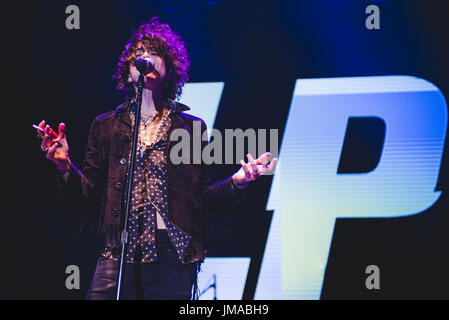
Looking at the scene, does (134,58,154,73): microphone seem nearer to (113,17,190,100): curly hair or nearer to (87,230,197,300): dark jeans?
(113,17,190,100): curly hair

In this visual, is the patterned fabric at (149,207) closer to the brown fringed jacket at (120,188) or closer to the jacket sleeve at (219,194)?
the brown fringed jacket at (120,188)

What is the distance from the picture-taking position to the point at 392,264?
10.7 feet

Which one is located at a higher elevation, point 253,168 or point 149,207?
point 253,168

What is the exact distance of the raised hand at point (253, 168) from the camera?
7.34ft

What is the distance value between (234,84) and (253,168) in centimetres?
143

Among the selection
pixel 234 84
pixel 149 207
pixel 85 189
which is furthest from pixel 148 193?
pixel 234 84

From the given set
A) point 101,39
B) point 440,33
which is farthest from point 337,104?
point 101,39

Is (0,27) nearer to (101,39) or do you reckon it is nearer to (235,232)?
(101,39)

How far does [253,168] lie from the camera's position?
2.24 meters

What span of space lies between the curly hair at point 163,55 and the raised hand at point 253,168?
30.8 inches

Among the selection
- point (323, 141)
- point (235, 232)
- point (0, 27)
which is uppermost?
point (0, 27)

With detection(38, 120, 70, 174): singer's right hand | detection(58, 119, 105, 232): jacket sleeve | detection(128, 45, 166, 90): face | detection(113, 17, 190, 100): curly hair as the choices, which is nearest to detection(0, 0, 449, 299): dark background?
detection(113, 17, 190, 100): curly hair

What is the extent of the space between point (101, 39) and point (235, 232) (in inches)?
67.7

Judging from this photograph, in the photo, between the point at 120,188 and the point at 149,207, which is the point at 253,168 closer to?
the point at 149,207
